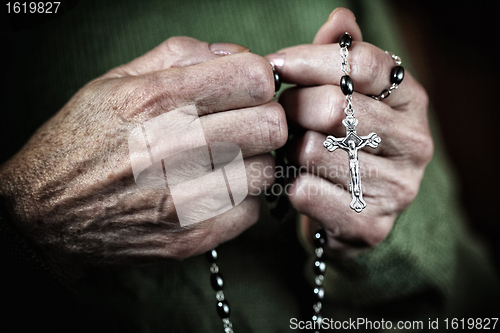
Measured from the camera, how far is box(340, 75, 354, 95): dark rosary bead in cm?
46

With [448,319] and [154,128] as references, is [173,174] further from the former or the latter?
[448,319]

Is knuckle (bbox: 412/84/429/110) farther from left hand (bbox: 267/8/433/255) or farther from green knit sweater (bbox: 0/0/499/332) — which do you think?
green knit sweater (bbox: 0/0/499/332)

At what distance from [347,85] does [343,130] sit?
73mm

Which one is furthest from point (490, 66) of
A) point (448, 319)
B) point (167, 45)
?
point (167, 45)

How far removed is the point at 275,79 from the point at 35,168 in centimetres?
40

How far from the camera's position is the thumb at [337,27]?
1.67ft

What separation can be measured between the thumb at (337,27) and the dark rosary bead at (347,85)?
0.34 ft

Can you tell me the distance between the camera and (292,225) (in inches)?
30.1

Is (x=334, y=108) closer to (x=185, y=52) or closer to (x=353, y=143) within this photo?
(x=353, y=143)

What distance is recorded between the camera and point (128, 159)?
46 cm

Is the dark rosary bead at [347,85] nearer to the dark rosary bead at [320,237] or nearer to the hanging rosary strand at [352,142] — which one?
the hanging rosary strand at [352,142]

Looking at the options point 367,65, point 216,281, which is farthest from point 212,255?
point 367,65

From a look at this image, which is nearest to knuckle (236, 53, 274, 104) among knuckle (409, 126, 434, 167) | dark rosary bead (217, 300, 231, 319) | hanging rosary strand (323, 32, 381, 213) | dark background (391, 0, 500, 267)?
hanging rosary strand (323, 32, 381, 213)

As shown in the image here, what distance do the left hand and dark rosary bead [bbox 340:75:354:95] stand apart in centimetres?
3
